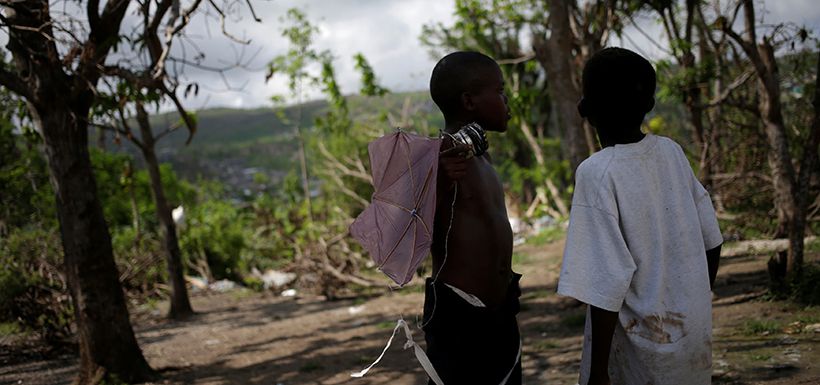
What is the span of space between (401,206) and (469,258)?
1.04ft

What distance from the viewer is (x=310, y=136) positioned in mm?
16234

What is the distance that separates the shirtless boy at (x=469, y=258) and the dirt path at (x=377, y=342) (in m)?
1.82

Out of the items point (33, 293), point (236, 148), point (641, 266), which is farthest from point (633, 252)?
point (236, 148)

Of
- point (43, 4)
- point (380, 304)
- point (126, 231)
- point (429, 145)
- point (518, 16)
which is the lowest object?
point (380, 304)

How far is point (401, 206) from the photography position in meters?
2.15

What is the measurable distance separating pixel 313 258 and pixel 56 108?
541 cm

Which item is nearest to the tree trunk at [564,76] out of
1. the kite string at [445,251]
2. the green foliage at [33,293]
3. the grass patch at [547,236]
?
the kite string at [445,251]

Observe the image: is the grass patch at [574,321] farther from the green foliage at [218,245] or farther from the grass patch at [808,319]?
the green foliage at [218,245]

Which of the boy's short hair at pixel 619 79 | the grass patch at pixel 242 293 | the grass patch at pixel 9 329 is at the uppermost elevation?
the boy's short hair at pixel 619 79

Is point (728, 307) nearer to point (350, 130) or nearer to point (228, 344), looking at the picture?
point (228, 344)

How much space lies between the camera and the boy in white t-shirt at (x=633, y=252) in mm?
1762

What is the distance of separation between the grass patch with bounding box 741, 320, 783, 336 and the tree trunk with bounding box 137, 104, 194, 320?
666cm

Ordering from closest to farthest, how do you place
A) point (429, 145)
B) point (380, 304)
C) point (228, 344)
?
point (429, 145), point (228, 344), point (380, 304)

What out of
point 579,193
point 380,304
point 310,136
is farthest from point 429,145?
point 310,136
